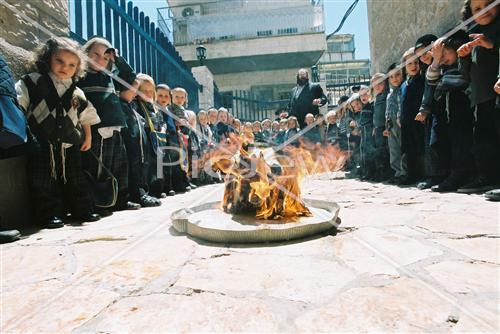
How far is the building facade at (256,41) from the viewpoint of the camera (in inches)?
844

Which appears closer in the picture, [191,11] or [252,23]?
[252,23]

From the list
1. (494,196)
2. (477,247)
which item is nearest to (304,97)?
(494,196)

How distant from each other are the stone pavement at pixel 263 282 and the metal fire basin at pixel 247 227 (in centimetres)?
9

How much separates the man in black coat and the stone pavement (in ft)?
25.3

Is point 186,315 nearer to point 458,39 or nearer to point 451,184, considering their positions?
point 451,184

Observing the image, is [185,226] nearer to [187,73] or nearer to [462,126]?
[462,126]

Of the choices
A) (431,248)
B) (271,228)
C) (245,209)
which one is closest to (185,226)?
(245,209)

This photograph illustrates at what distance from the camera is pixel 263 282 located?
61.2 inches

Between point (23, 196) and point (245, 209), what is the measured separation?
95.5 inches

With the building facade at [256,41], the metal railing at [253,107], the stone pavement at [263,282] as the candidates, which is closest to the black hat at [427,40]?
the stone pavement at [263,282]

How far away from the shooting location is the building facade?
70.3 feet

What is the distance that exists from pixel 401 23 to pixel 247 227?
25.3 ft

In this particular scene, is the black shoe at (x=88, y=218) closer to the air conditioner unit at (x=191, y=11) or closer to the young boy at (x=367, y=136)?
the young boy at (x=367, y=136)

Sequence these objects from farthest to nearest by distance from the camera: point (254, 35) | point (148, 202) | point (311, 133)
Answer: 1. point (254, 35)
2. point (311, 133)
3. point (148, 202)
